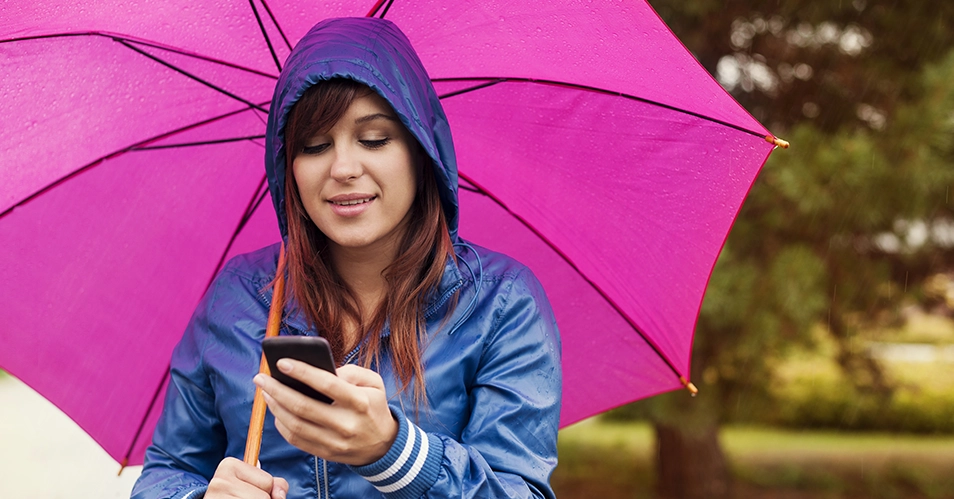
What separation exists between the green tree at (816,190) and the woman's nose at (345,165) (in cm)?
271

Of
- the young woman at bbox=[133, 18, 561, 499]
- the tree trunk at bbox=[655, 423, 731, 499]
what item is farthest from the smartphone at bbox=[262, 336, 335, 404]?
the tree trunk at bbox=[655, 423, 731, 499]

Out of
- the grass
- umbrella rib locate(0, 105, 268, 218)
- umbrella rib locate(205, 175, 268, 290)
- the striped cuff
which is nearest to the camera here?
the striped cuff

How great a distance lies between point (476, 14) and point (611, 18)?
30 centimetres

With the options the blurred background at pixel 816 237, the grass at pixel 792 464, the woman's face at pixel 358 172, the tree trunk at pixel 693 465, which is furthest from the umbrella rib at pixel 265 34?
the grass at pixel 792 464

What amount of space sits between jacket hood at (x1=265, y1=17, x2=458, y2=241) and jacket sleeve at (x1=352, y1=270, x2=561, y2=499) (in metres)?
0.30

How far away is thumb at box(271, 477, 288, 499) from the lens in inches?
61.9

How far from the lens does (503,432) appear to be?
1.62 m

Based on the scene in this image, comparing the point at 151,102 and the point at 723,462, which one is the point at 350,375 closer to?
the point at 151,102

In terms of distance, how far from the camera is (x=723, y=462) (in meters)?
6.51

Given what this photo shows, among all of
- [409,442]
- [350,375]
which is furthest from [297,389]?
[409,442]

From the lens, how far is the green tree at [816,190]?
13.3 ft

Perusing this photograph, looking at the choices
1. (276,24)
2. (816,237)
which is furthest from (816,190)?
(276,24)

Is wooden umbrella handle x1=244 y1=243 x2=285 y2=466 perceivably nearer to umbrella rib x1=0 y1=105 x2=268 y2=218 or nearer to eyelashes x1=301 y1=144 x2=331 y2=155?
eyelashes x1=301 y1=144 x2=331 y2=155

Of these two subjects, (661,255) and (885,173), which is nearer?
(661,255)
